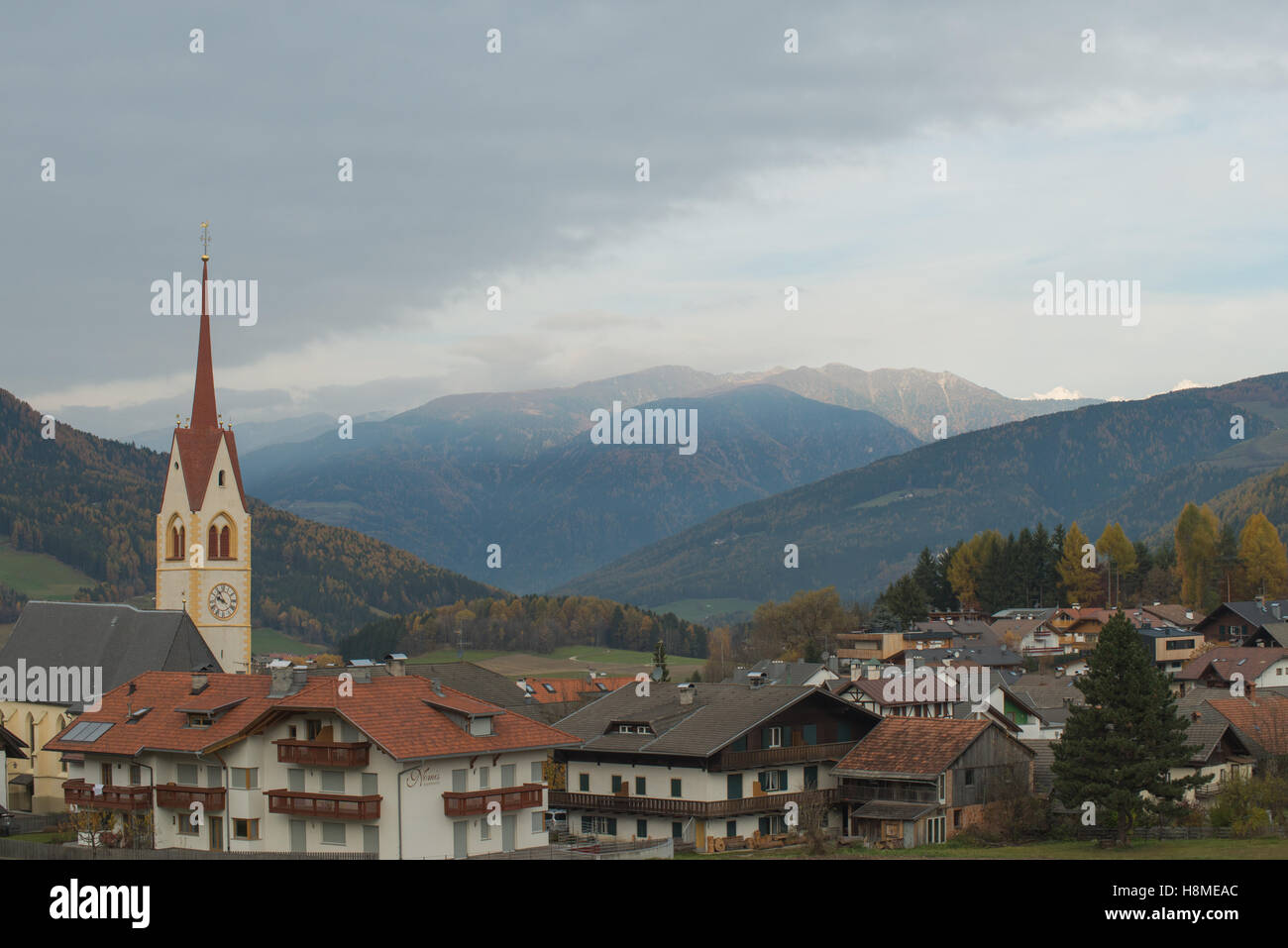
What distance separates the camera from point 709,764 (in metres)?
67.4

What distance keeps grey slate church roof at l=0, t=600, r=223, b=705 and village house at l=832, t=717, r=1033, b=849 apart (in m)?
37.4

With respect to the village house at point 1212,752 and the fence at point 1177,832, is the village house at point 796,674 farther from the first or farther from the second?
the fence at point 1177,832

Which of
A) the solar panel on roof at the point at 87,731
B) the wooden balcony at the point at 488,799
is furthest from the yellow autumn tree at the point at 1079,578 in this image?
the solar panel on roof at the point at 87,731

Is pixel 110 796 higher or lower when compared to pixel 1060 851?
higher

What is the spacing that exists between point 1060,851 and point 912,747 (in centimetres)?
1209

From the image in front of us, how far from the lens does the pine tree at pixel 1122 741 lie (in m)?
62.2

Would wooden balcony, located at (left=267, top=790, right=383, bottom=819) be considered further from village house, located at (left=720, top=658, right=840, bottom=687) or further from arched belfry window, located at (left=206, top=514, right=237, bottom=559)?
village house, located at (left=720, top=658, right=840, bottom=687)

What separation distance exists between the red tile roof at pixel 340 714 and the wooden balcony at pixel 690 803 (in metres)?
9.05

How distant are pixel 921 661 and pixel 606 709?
59710 millimetres

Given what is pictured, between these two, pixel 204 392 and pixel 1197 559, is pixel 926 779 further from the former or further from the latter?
pixel 1197 559

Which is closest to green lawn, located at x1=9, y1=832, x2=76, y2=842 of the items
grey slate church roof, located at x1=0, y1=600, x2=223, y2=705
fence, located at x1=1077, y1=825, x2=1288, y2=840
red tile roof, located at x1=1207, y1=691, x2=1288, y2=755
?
grey slate church roof, located at x1=0, y1=600, x2=223, y2=705

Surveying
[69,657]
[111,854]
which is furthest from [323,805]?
[69,657]
